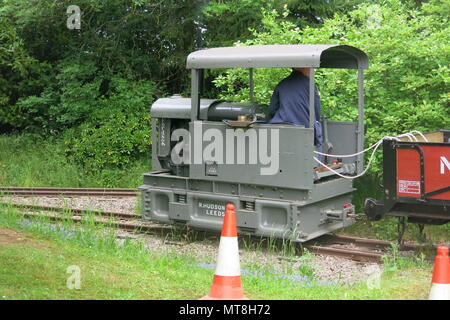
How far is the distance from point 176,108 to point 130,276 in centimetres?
400

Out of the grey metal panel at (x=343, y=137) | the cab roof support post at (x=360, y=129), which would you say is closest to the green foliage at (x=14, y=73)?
the grey metal panel at (x=343, y=137)

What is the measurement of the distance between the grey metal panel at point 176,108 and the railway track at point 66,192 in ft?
10.6

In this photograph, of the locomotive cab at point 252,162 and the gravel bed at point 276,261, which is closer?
the gravel bed at point 276,261

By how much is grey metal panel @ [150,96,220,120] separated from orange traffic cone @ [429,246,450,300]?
513 cm

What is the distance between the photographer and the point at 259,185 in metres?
8.60

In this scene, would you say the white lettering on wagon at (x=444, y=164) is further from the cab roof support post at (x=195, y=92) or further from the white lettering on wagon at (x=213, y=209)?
the cab roof support post at (x=195, y=92)

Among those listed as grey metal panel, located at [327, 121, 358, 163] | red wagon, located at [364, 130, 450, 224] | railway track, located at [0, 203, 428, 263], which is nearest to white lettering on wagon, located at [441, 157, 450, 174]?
red wagon, located at [364, 130, 450, 224]

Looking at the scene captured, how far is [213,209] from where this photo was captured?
9047mm

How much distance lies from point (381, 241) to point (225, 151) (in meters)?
2.30

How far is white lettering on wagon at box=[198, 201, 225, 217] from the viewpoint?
8.95 meters

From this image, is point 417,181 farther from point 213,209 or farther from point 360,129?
point 213,209

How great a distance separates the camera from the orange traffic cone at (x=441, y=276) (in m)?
4.73

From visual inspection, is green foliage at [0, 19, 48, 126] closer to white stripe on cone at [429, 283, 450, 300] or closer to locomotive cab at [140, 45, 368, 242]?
locomotive cab at [140, 45, 368, 242]
